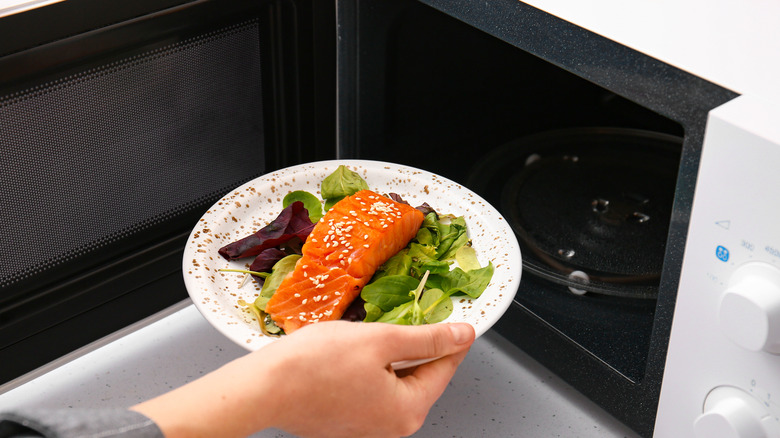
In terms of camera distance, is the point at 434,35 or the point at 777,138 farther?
the point at 434,35

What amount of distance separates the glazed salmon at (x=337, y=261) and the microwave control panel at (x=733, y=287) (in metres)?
0.24

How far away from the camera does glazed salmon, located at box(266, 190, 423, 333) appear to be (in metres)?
0.58

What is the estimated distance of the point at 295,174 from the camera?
723 millimetres

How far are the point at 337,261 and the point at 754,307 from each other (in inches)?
12.1

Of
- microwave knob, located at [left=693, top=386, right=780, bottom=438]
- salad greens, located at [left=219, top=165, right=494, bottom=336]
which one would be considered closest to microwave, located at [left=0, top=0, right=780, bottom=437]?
microwave knob, located at [left=693, top=386, right=780, bottom=438]

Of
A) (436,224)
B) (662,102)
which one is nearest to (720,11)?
(662,102)

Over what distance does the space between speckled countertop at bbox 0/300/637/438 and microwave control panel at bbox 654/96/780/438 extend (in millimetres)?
191

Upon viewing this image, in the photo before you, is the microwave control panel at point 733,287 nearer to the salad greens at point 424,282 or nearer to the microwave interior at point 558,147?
the microwave interior at point 558,147

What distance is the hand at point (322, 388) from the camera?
0.47 m

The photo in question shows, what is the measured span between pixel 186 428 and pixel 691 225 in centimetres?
36

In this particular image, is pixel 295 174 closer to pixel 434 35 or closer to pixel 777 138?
pixel 434 35

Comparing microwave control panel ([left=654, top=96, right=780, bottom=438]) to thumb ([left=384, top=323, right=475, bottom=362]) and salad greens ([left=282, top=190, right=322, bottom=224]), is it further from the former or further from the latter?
salad greens ([left=282, top=190, right=322, bottom=224])

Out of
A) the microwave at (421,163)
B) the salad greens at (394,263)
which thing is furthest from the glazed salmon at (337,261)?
the microwave at (421,163)

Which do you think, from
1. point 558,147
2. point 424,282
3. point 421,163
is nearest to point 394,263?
point 424,282
